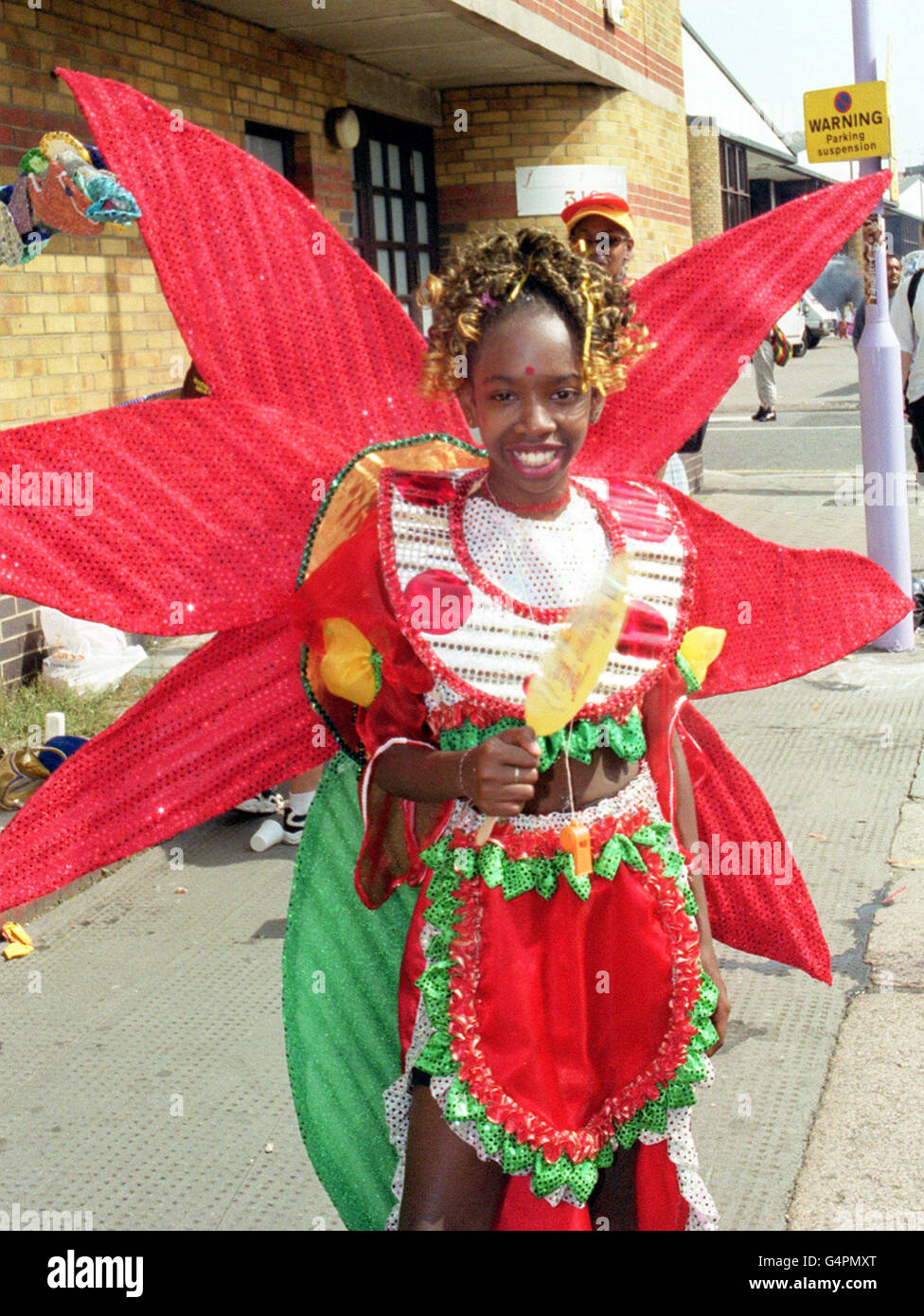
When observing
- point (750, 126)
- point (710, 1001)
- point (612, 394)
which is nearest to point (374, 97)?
point (612, 394)

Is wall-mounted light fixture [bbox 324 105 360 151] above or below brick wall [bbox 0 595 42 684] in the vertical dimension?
above

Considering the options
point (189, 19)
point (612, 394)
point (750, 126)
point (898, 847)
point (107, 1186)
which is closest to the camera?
point (612, 394)

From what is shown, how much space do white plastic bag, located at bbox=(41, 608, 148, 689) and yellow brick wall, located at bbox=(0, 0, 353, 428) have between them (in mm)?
953

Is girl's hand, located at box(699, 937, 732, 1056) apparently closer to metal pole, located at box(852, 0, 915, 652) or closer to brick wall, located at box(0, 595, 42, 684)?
brick wall, located at box(0, 595, 42, 684)

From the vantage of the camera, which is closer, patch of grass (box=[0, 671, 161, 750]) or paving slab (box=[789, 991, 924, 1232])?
paving slab (box=[789, 991, 924, 1232])

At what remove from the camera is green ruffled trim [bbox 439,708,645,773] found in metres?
2.02

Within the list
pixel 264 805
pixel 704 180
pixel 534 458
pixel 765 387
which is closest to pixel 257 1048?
pixel 264 805

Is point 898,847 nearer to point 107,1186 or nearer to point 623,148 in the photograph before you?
point 107,1186

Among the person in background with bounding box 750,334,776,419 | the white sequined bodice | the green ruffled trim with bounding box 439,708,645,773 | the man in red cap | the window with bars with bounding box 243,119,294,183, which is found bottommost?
the green ruffled trim with bounding box 439,708,645,773

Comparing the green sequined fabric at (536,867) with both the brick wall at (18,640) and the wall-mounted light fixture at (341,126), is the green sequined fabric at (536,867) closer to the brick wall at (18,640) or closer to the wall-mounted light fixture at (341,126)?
the brick wall at (18,640)

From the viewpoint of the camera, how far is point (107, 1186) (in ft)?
10.5

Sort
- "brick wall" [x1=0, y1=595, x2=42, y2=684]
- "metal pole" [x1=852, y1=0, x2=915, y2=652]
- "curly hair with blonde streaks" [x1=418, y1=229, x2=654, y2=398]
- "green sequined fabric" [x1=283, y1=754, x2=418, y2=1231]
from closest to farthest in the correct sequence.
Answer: "curly hair with blonde streaks" [x1=418, y1=229, x2=654, y2=398] < "green sequined fabric" [x1=283, y1=754, x2=418, y2=1231] < "brick wall" [x1=0, y1=595, x2=42, y2=684] < "metal pole" [x1=852, y1=0, x2=915, y2=652]

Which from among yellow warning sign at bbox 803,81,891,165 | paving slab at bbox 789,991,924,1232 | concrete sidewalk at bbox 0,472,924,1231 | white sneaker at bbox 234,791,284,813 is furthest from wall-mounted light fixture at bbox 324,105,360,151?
paving slab at bbox 789,991,924,1232

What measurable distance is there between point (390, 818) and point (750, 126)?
27.6 metres
